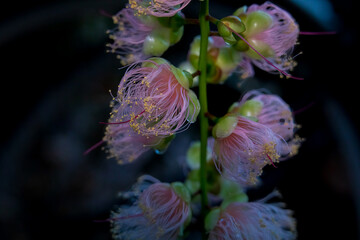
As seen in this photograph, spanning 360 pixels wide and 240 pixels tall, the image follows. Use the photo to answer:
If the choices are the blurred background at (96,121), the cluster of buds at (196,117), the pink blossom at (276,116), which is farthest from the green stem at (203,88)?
the blurred background at (96,121)

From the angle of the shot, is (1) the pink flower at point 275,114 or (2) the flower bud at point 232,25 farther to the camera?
(1) the pink flower at point 275,114

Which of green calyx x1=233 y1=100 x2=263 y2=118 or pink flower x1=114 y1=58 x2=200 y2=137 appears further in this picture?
green calyx x1=233 y1=100 x2=263 y2=118

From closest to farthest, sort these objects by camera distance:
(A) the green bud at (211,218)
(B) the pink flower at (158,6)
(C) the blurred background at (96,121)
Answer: (B) the pink flower at (158,6) < (A) the green bud at (211,218) < (C) the blurred background at (96,121)

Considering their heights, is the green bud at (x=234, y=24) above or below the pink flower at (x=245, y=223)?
above

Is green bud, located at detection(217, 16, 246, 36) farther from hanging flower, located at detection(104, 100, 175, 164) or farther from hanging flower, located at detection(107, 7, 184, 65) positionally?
hanging flower, located at detection(104, 100, 175, 164)

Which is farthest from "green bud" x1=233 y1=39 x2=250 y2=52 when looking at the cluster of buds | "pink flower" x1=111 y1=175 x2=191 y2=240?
"pink flower" x1=111 y1=175 x2=191 y2=240

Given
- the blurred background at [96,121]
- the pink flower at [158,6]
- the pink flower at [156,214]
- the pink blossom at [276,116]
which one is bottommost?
the blurred background at [96,121]

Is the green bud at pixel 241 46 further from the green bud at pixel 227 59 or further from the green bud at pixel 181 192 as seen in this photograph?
the green bud at pixel 181 192

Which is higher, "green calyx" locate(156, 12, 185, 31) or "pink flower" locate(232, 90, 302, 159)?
"green calyx" locate(156, 12, 185, 31)

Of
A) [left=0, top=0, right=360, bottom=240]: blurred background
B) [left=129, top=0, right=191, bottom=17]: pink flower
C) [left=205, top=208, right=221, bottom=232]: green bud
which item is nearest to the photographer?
[left=129, top=0, right=191, bottom=17]: pink flower
